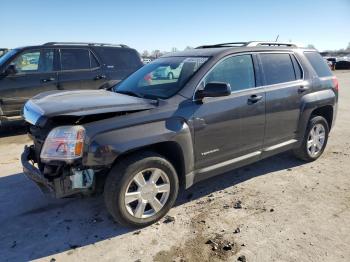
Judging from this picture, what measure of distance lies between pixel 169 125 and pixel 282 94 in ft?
6.42

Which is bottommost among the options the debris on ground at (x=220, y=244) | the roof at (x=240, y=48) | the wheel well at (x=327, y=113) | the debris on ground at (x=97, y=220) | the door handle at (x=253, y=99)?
the debris on ground at (x=220, y=244)

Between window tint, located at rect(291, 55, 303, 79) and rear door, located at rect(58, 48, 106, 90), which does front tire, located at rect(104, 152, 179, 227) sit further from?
rear door, located at rect(58, 48, 106, 90)

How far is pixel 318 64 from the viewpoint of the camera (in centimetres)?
564

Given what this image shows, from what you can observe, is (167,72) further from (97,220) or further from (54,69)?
(54,69)

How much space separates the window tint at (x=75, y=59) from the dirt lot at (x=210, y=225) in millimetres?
3515

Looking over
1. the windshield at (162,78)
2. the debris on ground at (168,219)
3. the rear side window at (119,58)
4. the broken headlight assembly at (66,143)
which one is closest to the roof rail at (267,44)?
the windshield at (162,78)

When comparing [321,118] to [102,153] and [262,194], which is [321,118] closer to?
[262,194]

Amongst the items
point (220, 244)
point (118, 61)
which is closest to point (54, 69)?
point (118, 61)

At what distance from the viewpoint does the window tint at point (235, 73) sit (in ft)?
13.8

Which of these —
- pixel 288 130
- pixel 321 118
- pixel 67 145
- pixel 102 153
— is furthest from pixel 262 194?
pixel 67 145

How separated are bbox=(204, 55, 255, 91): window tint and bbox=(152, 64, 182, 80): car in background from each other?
1.47 ft

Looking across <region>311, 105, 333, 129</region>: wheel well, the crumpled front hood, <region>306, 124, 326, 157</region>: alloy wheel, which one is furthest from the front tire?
<region>311, 105, 333, 129</region>: wheel well

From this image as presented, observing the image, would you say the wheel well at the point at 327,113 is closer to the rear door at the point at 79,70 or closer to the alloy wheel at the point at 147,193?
the alloy wheel at the point at 147,193

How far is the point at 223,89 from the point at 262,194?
1.57 meters
